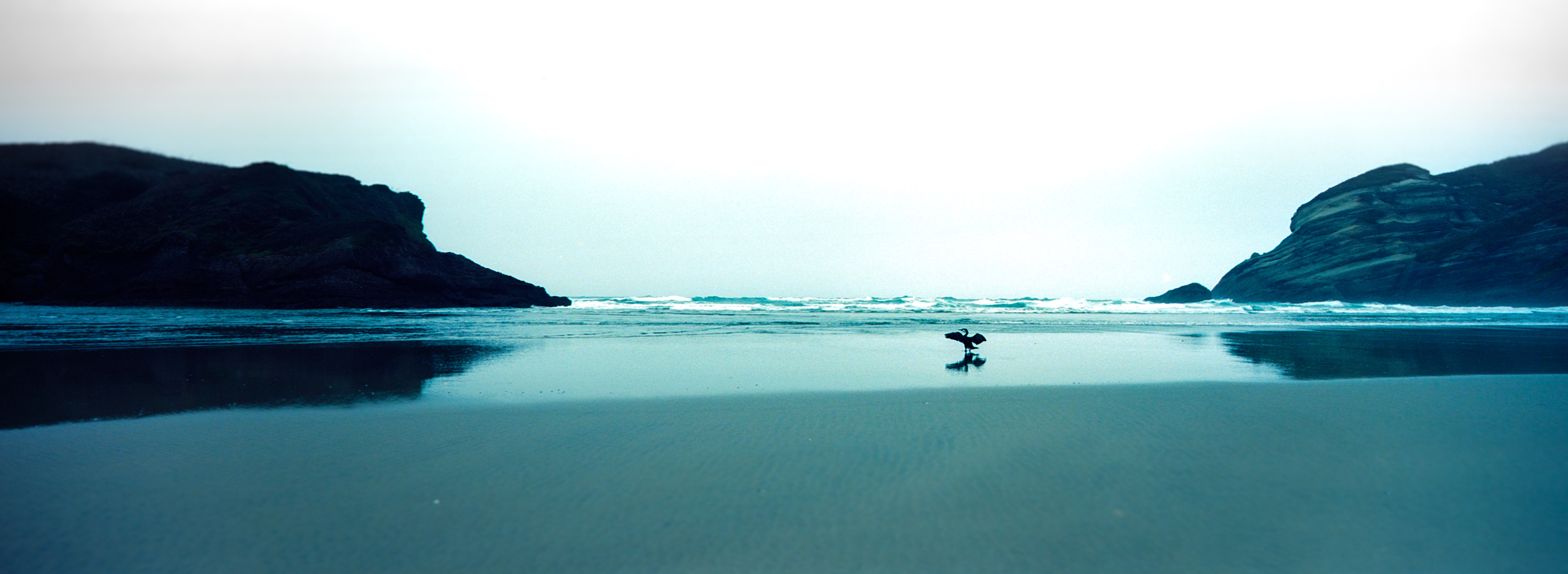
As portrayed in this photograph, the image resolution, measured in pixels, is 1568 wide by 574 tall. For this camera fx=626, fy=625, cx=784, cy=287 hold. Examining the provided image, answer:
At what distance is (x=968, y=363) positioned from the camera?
461 inches

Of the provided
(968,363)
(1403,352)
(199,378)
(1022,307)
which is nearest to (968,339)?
(968,363)

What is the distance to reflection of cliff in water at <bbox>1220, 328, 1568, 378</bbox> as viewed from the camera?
35.1 ft

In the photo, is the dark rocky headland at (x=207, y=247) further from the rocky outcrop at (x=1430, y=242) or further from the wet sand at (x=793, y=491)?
the rocky outcrop at (x=1430, y=242)

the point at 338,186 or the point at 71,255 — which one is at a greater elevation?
the point at 338,186

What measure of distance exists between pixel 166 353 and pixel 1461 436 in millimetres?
19706

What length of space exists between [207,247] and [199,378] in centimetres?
4786

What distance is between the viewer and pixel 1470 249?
178 feet

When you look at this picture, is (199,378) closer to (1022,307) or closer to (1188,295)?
(1022,307)

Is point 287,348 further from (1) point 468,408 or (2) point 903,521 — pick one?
(2) point 903,521

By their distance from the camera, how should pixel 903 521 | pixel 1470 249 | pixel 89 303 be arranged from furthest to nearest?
pixel 1470 249, pixel 89 303, pixel 903 521

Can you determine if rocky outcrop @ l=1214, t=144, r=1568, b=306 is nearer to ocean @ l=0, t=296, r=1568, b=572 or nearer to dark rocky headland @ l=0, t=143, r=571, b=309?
ocean @ l=0, t=296, r=1568, b=572

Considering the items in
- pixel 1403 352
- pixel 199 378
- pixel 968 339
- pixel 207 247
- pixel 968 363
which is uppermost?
pixel 207 247

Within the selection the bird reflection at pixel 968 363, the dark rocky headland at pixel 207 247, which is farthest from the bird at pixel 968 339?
the dark rocky headland at pixel 207 247

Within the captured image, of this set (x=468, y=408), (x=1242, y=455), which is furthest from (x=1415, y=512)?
(x=468, y=408)
